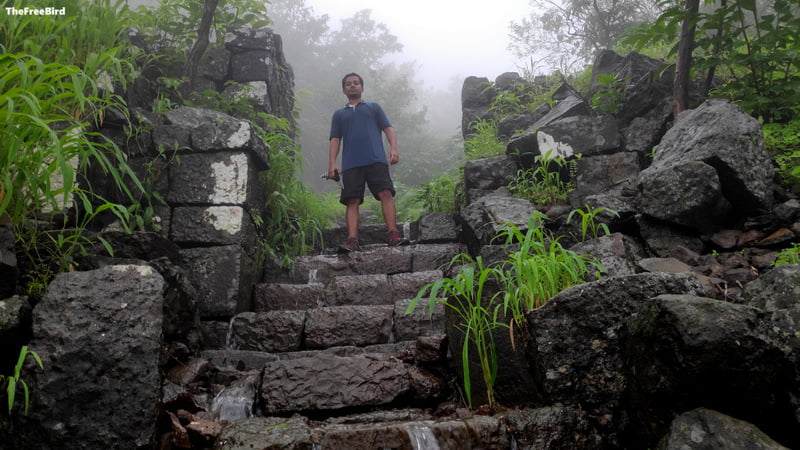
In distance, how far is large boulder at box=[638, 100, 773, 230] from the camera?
307 cm

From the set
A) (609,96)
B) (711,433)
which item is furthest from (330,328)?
(609,96)

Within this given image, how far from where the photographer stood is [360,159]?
5.59 metres

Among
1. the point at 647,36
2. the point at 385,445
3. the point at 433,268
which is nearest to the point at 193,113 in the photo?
the point at 433,268

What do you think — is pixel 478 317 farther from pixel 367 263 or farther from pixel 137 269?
pixel 367 263

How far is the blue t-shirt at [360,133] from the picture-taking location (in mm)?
5605

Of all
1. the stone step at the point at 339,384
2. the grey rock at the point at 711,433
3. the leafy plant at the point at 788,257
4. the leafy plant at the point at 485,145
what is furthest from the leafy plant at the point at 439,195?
the grey rock at the point at 711,433

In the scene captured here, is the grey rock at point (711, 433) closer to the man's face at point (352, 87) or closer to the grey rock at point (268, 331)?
the grey rock at point (268, 331)

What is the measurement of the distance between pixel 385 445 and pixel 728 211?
8.65 feet

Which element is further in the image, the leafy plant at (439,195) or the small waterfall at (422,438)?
the leafy plant at (439,195)

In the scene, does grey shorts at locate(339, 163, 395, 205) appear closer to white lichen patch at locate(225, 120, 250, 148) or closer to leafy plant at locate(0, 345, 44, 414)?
white lichen patch at locate(225, 120, 250, 148)

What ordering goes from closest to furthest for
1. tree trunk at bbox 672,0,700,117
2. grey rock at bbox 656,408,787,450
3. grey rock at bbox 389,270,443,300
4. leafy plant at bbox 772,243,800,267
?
grey rock at bbox 656,408,787,450, leafy plant at bbox 772,243,800,267, grey rock at bbox 389,270,443,300, tree trunk at bbox 672,0,700,117

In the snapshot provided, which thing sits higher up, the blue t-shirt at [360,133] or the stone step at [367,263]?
the blue t-shirt at [360,133]

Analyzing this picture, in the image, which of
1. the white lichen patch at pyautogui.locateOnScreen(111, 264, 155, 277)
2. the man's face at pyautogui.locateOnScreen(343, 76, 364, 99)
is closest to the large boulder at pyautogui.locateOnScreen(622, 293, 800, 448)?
the white lichen patch at pyautogui.locateOnScreen(111, 264, 155, 277)

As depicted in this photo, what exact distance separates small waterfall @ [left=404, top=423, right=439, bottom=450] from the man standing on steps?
3341 mm
